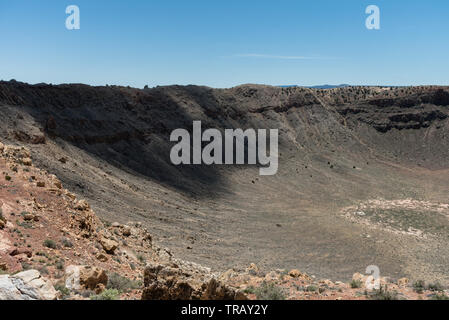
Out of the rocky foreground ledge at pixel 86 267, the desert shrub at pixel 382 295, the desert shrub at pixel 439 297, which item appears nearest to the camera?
the rocky foreground ledge at pixel 86 267

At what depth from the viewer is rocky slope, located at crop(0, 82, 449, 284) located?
2855 cm

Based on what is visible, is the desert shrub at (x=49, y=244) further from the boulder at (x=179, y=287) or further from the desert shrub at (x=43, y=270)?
the boulder at (x=179, y=287)

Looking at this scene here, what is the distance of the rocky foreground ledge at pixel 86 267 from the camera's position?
768 cm

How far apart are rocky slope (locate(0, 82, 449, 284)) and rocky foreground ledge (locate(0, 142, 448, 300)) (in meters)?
9.29

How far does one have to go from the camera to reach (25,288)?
7.23m

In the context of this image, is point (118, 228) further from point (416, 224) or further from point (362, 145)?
point (362, 145)

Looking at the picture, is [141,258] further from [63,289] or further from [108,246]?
[63,289]

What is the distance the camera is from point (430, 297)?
29.4 ft

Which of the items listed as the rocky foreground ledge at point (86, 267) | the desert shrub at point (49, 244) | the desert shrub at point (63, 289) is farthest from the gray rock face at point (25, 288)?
the desert shrub at point (49, 244)

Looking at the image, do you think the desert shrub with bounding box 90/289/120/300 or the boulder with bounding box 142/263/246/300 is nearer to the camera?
the boulder with bounding box 142/263/246/300

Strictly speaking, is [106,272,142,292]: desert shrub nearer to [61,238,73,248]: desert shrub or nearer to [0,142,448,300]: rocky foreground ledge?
[0,142,448,300]: rocky foreground ledge

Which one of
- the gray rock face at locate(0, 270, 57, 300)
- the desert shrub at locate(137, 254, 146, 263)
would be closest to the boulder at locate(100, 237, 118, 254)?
the desert shrub at locate(137, 254, 146, 263)

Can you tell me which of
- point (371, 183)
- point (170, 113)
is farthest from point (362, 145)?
point (170, 113)

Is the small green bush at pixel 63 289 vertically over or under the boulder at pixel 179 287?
under
